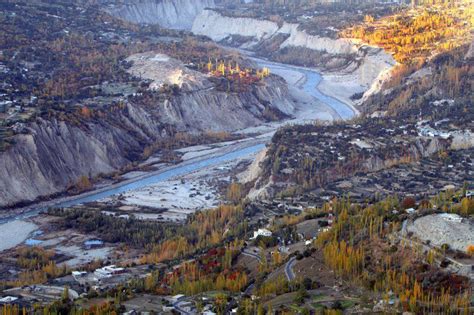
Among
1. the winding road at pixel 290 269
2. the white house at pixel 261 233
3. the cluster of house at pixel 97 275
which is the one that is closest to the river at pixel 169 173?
the cluster of house at pixel 97 275

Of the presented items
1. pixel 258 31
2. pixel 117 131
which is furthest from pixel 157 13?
pixel 117 131

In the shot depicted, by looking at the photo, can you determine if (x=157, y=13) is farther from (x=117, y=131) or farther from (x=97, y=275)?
(x=97, y=275)

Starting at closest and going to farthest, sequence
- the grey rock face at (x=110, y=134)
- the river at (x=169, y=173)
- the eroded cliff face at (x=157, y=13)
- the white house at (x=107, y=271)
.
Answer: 1. the white house at (x=107, y=271)
2. the river at (x=169, y=173)
3. the grey rock face at (x=110, y=134)
4. the eroded cliff face at (x=157, y=13)

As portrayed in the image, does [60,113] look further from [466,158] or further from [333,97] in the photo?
[333,97]

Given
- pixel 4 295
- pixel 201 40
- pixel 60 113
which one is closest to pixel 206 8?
pixel 201 40

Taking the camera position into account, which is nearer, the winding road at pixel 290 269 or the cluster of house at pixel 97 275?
the winding road at pixel 290 269

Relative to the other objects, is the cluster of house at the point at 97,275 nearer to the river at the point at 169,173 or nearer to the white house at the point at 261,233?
the white house at the point at 261,233
